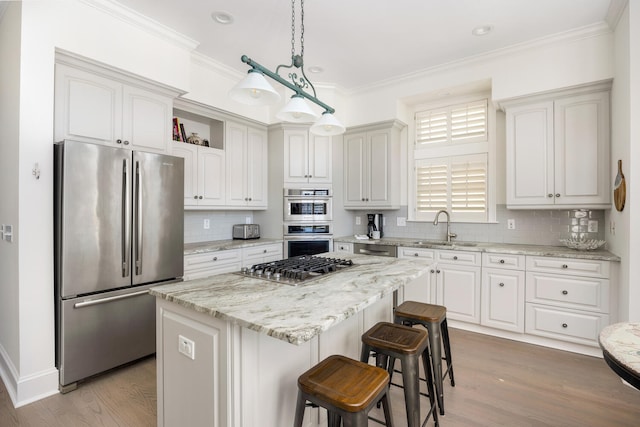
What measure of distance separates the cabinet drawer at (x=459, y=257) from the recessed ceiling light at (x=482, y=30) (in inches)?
84.9

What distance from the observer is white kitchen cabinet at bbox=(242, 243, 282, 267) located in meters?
3.76

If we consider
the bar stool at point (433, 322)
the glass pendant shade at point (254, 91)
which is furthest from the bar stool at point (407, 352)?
the glass pendant shade at point (254, 91)

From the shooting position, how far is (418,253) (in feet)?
11.9

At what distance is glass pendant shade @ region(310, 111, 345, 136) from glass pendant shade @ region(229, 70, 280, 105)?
431 millimetres

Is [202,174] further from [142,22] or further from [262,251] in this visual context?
[142,22]

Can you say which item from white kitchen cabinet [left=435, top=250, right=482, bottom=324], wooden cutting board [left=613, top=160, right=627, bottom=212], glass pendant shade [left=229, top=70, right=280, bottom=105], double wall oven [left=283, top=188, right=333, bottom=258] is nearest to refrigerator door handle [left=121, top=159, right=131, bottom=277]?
glass pendant shade [left=229, top=70, right=280, bottom=105]

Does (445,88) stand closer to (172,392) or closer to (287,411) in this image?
(287,411)

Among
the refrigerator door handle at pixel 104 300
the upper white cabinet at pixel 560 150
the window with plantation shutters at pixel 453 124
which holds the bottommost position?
the refrigerator door handle at pixel 104 300

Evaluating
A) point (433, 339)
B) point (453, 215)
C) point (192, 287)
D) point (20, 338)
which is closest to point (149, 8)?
point (192, 287)

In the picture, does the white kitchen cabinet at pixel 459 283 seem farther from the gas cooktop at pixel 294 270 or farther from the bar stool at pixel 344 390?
the bar stool at pixel 344 390

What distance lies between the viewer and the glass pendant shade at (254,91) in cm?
163

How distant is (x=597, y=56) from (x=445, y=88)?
1.34 m

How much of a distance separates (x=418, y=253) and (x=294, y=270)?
7.19 feet

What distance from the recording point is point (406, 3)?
2549 mm
